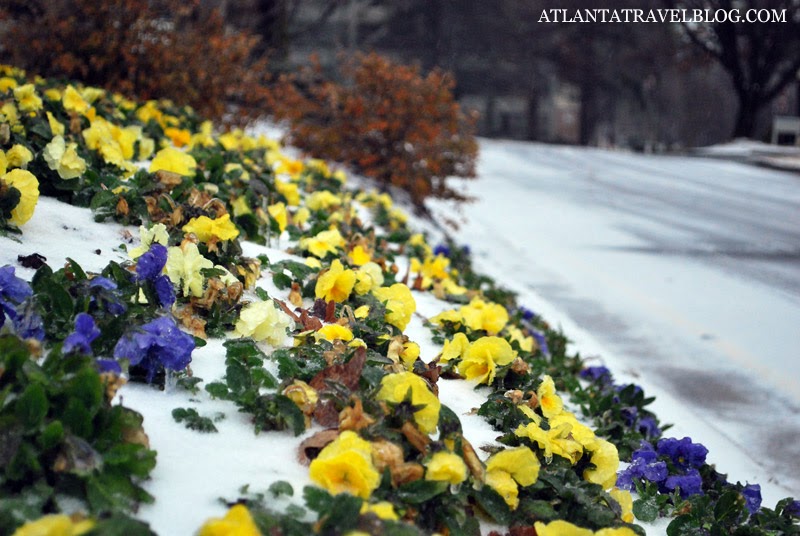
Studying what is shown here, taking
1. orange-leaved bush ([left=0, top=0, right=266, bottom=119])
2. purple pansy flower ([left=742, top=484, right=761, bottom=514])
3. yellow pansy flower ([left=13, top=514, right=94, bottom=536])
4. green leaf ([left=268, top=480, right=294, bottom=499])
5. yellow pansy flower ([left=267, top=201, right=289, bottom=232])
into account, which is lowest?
purple pansy flower ([left=742, top=484, right=761, bottom=514])

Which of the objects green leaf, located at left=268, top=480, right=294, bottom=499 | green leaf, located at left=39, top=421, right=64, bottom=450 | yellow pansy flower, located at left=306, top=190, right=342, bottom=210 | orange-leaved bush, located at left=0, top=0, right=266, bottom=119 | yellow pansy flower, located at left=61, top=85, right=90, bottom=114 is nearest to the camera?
green leaf, located at left=39, top=421, right=64, bottom=450

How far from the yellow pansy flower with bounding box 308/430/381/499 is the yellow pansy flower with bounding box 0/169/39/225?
4.98 ft

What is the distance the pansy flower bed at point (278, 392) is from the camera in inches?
67.0

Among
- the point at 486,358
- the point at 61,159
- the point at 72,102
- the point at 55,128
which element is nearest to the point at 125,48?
the point at 72,102

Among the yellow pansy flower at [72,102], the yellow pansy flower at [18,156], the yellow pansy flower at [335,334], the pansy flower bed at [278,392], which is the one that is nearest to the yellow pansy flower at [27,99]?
the pansy flower bed at [278,392]

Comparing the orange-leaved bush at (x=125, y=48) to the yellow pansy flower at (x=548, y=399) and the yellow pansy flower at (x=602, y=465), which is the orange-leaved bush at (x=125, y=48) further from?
the yellow pansy flower at (x=602, y=465)

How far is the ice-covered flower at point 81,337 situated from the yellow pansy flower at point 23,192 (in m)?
1.11

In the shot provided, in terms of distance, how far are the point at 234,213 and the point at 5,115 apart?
107cm

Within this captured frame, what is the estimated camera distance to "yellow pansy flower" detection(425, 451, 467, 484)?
1.91m

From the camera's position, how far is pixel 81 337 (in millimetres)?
1866

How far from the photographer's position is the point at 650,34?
4341 cm

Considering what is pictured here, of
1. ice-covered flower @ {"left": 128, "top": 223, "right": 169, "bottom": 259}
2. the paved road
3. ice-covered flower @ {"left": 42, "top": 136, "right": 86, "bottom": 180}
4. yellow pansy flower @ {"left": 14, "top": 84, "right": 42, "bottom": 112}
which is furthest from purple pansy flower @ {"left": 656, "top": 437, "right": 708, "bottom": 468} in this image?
yellow pansy flower @ {"left": 14, "top": 84, "right": 42, "bottom": 112}

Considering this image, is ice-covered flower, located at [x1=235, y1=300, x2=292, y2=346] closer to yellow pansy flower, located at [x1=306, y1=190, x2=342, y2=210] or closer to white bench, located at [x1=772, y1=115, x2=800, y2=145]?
yellow pansy flower, located at [x1=306, y1=190, x2=342, y2=210]

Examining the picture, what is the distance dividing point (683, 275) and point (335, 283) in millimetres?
5833
